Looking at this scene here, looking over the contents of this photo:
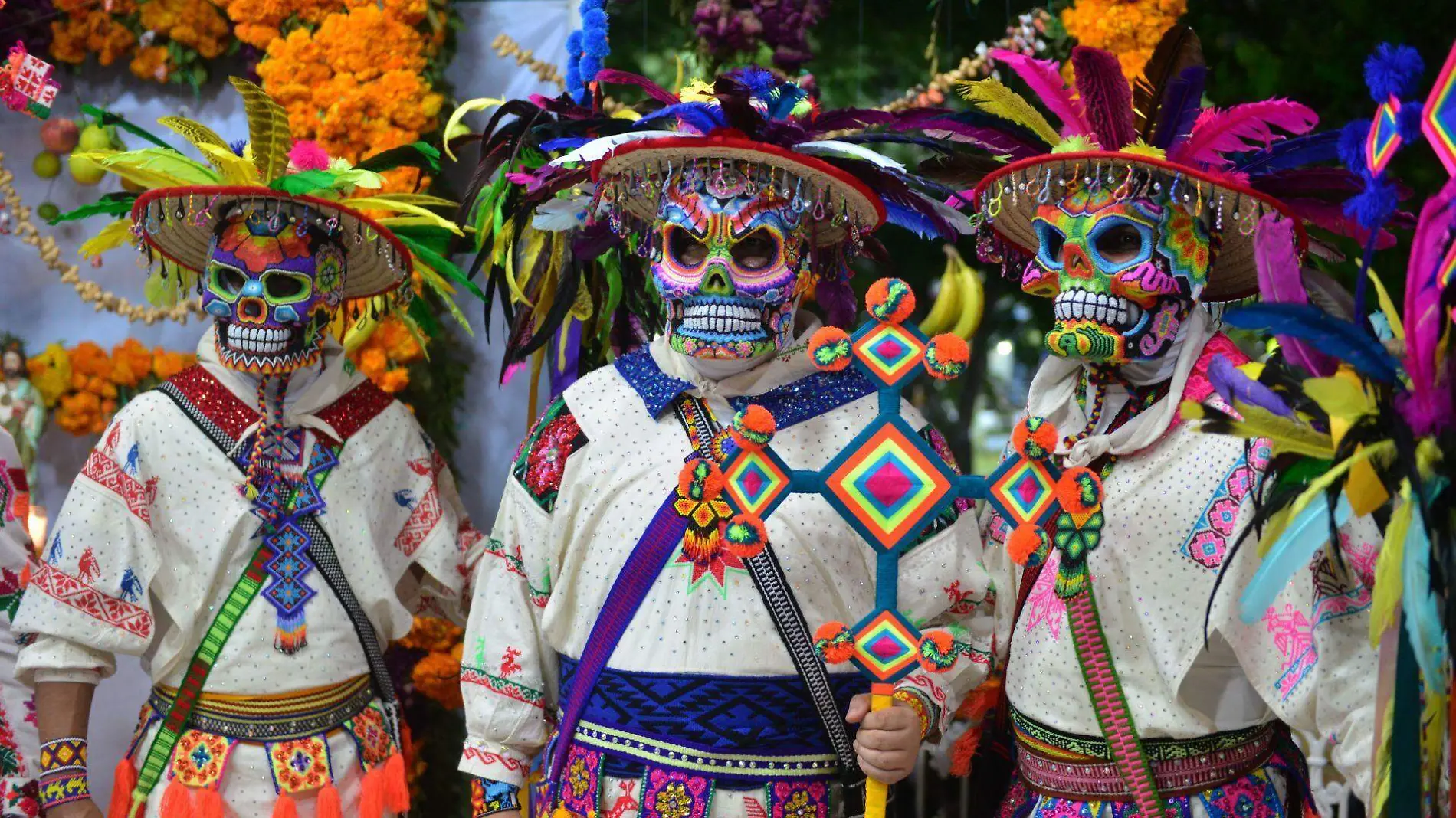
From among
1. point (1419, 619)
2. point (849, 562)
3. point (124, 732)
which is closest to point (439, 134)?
point (124, 732)

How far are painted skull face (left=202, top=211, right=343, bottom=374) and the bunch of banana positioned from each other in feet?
4.76

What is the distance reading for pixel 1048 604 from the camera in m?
3.13

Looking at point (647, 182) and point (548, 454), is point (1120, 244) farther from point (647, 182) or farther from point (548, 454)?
point (548, 454)

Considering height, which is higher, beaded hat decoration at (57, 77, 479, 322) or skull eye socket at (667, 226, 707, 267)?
beaded hat decoration at (57, 77, 479, 322)

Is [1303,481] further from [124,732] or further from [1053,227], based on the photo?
[124,732]

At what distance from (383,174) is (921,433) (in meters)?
2.31

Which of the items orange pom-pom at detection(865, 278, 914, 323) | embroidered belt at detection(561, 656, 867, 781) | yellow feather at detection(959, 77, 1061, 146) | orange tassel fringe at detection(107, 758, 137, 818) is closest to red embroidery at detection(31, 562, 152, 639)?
orange tassel fringe at detection(107, 758, 137, 818)

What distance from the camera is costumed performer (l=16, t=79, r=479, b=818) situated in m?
3.66

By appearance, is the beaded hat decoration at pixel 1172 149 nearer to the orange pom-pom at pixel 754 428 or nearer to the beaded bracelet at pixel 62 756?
the orange pom-pom at pixel 754 428

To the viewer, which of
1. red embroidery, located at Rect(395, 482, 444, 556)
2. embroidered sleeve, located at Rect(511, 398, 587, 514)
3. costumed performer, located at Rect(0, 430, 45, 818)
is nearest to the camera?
embroidered sleeve, located at Rect(511, 398, 587, 514)

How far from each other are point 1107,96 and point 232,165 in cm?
198

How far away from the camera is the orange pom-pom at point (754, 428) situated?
2699 mm

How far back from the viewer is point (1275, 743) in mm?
3086

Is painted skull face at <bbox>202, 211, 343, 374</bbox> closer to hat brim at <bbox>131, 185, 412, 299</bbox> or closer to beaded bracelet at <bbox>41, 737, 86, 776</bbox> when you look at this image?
hat brim at <bbox>131, 185, 412, 299</bbox>
